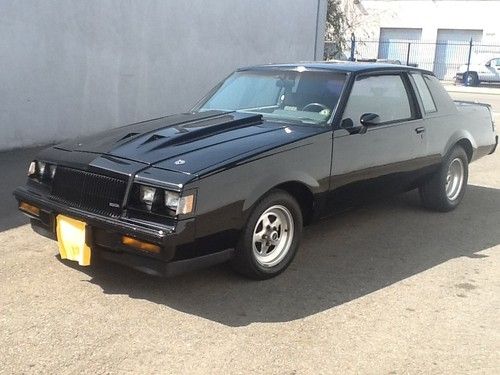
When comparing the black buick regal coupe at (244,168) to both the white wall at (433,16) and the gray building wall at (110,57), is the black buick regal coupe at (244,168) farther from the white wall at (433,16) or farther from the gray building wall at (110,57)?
the white wall at (433,16)

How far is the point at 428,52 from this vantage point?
36.8 m

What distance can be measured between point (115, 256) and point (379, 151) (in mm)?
2468

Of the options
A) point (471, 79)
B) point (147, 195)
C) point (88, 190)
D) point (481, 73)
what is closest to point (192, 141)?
point (147, 195)

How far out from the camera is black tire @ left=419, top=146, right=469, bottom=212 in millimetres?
5973

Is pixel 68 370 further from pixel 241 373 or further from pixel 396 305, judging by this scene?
pixel 396 305

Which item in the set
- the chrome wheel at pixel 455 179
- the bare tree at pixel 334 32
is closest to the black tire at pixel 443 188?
the chrome wheel at pixel 455 179

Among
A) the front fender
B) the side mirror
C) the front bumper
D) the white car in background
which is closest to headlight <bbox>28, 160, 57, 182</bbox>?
the front bumper

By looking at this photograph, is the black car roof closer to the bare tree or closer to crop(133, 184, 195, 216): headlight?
crop(133, 184, 195, 216): headlight

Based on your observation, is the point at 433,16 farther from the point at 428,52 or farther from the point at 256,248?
the point at 256,248

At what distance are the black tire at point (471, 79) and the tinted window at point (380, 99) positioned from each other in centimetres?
2708

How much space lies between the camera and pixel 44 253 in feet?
15.3

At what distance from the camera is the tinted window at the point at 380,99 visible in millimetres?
4936

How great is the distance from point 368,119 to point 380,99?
0.57 metres

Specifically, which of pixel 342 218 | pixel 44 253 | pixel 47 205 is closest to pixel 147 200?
pixel 47 205
